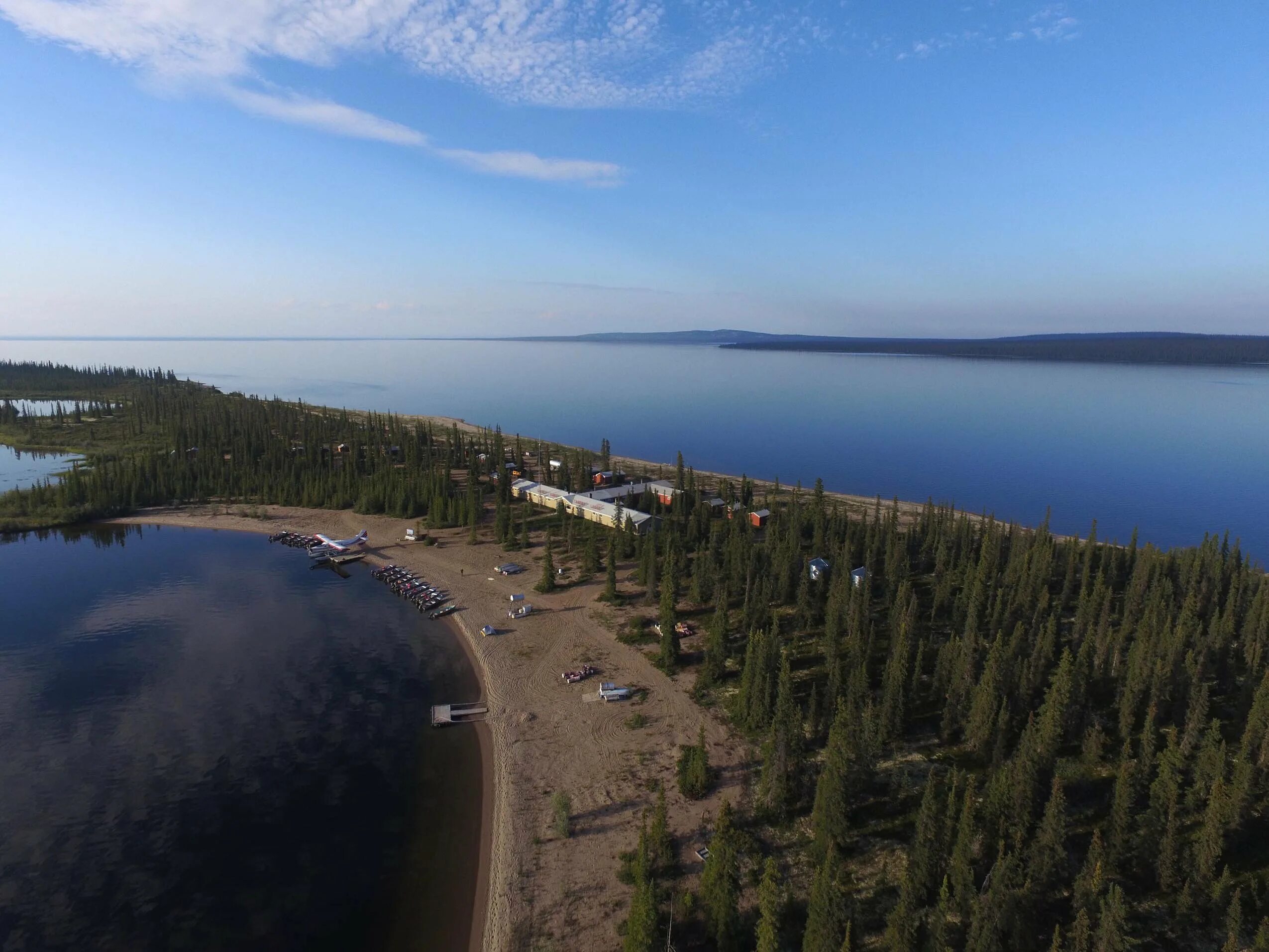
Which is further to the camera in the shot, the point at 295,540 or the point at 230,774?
the point at 295,540

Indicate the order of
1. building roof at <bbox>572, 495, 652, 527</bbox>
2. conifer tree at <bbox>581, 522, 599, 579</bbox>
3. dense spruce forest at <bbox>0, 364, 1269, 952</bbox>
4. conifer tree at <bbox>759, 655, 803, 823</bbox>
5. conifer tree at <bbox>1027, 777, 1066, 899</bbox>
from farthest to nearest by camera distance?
1. building roof at <bbox>572, 495, 652, 527</bbox>
2. conifer tree at <bbox>581, 522, 599, 579</bbox>
3. conifer tree at <bbox>759, 655, 803, 823</bbox>
4. conifer tree at <bbox>1027, 777, 1066, 899</bbox>
5. dense spruce forest at <bbox>0, 364, 1269, 952</bbox>

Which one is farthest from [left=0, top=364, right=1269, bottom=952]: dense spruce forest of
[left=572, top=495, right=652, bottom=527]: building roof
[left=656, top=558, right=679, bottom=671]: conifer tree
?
[left=572, top=495, right=652, bottom=527]: building roof

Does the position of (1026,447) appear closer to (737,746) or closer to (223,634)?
(737,746)

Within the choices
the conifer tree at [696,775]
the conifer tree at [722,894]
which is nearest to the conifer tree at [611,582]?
the conifer tree at [696,775]

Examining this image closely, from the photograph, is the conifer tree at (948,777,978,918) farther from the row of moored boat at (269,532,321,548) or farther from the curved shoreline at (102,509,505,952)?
the row of moored boat at (269,532,321,548)

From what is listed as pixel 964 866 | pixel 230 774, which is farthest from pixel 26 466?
pixel 964 866

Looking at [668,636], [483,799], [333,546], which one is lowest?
[483,799]

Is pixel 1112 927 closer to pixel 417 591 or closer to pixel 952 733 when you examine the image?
pixel 952 733
